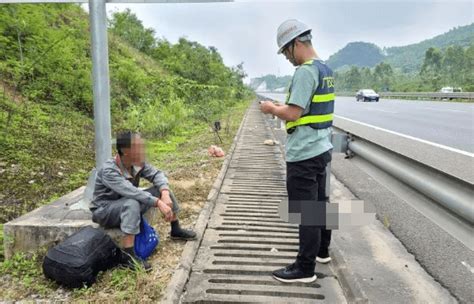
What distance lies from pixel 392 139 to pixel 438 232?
574cm

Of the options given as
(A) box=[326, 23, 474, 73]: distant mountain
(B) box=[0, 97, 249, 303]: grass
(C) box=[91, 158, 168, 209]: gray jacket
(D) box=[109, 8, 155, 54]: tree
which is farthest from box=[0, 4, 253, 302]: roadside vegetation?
(A) box=[326, 23, 474, 73]: distant mountain

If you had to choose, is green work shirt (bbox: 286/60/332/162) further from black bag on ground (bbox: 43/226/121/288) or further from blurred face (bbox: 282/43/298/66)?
black bag on ground (bbox: 43/226/121/288)

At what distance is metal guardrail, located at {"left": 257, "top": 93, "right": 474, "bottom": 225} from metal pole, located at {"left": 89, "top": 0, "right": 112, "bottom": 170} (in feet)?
8.06

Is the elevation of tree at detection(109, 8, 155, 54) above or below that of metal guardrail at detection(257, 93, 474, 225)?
above

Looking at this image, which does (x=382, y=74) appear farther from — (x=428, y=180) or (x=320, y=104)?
(x=428, y=180)

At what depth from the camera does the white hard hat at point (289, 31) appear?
2.87 meters

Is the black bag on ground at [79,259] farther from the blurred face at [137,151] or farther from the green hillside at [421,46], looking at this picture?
the green hillside at [421,46]

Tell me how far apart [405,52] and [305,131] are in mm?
150835

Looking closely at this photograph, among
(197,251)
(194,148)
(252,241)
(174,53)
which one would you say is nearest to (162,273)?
(197,251)

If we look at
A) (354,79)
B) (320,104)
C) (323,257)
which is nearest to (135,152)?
(320,104)

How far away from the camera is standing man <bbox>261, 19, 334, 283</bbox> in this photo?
2854 mm

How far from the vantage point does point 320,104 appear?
9.70 feet

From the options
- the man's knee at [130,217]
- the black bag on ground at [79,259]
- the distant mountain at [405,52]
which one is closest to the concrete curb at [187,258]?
the man's knee at [130,217]

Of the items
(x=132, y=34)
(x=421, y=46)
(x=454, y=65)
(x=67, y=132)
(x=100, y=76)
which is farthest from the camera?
(x=421, y=46)
